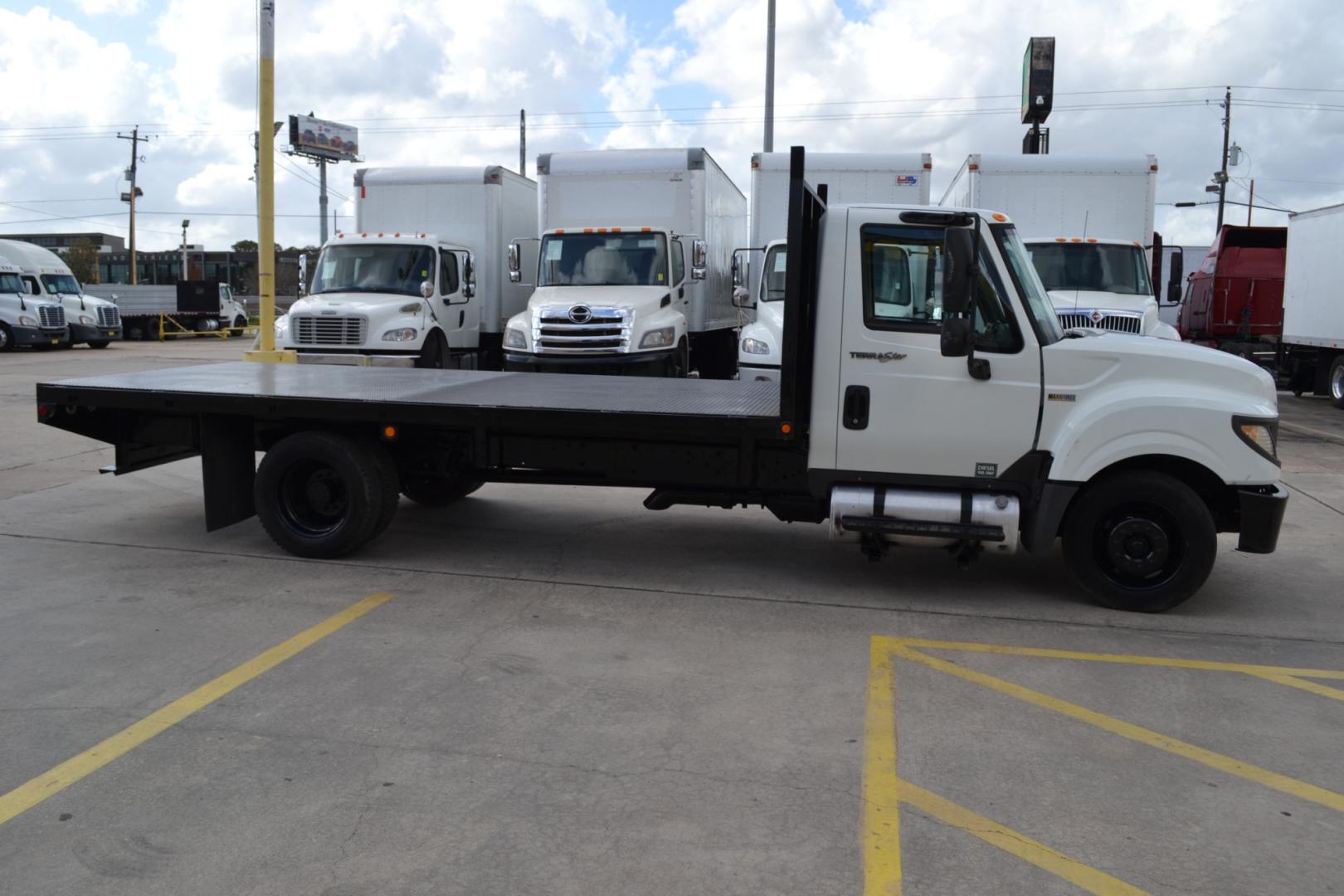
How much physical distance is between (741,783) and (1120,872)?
4.52ft

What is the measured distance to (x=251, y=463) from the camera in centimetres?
814

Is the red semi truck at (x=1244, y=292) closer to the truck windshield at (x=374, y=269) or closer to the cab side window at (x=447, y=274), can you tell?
the cab side window at (x=447, y=274)

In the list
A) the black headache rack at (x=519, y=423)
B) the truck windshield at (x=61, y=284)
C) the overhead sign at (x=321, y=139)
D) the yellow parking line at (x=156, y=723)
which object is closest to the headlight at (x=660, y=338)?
the black headache rack at (x=519, y=423)

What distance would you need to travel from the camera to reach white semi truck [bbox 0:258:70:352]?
32719 mm

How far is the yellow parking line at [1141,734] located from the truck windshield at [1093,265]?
31.7ft

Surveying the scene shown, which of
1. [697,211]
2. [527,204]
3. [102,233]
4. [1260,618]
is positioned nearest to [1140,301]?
[697,211]

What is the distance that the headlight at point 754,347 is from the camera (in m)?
12.6

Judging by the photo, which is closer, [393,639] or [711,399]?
[393,639]

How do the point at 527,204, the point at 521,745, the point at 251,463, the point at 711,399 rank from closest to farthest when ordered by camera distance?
the point at 521,745 < the point at 711,399 < the point at 251,463 < the point at 527,204

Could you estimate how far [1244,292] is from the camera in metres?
25.2

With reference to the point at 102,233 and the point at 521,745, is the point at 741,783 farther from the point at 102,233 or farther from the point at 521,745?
the point at 102,233

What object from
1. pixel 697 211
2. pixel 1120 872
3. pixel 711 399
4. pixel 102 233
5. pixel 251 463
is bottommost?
pixel 1120 872

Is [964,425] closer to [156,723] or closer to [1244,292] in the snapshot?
[156,723]

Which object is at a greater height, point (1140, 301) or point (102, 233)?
point (102, 233)
